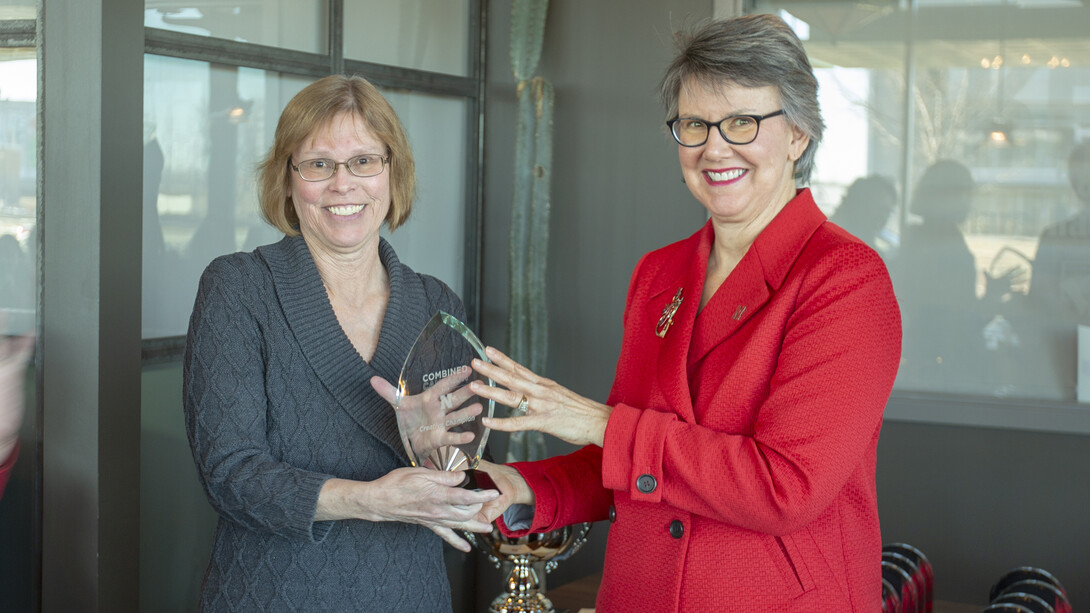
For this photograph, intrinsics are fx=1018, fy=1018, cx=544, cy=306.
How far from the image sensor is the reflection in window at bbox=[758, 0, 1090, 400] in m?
3.32

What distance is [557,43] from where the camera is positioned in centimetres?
398

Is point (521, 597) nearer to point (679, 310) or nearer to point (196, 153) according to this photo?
point (679, 310)

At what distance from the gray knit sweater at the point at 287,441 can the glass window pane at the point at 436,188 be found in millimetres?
1909

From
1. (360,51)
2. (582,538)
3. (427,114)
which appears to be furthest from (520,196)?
(582,538)

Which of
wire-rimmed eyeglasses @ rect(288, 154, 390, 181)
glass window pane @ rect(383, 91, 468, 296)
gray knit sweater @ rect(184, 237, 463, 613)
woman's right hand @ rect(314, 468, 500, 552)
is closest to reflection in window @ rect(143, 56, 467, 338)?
glass window pane @ rect(383, 91, 468, 296)

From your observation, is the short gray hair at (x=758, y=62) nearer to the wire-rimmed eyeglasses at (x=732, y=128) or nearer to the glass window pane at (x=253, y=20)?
the wire-rimmed eyeglasses at (x=732, y=128)

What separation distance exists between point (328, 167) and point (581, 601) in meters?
1.81

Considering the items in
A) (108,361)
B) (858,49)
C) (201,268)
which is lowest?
(108,361)

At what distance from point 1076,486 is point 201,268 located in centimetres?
282

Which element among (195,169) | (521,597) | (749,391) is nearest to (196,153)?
(195,169)

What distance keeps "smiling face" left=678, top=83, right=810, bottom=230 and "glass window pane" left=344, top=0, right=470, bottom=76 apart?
2.05m

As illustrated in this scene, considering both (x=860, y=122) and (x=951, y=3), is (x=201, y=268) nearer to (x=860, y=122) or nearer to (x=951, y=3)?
(x=860, y=122)

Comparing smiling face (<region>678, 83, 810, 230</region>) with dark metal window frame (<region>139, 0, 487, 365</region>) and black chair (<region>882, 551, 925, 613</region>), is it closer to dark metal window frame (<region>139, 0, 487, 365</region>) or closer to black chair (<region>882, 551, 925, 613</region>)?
black chair (<region>882, 551, 925, 613</region>)

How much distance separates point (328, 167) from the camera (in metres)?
1.80
